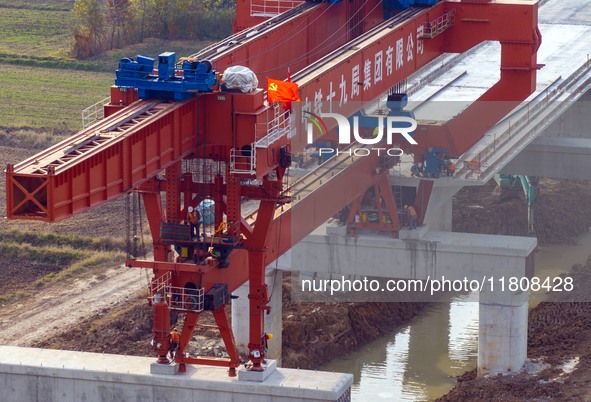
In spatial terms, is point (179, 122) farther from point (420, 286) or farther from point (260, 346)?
point (420, 286)

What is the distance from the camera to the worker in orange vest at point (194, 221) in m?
38.3

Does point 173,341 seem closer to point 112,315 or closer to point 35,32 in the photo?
point 112,315

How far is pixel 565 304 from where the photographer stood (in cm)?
5409

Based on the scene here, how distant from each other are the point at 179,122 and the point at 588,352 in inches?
684

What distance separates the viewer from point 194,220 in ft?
126

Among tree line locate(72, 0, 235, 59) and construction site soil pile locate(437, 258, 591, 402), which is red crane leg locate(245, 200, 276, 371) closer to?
construction site soil pile locate(437, 258, 591, 402)

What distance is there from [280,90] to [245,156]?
206 cm

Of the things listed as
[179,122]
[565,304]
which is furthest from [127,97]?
[565,304]

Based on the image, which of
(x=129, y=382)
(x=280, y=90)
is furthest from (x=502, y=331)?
(x=280, y=90)

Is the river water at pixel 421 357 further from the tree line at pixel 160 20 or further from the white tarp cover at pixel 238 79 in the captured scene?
the tree line at pixel 160 20

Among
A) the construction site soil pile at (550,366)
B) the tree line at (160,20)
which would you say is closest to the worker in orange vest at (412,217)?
the construction site soil pile at (550,366)

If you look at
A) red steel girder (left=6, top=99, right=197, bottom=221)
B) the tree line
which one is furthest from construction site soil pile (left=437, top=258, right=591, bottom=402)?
the tree line

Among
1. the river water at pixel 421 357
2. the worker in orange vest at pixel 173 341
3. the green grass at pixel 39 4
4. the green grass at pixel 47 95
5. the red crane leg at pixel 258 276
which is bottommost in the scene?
the river water at pixel 421 357

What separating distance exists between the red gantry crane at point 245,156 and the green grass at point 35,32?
123 feet
